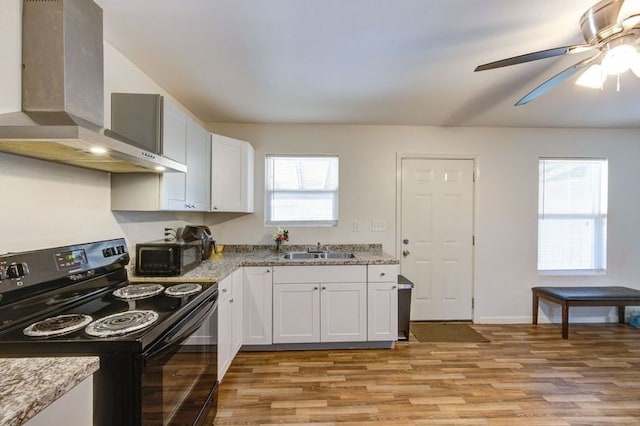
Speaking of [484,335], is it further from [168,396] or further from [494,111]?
[168,396]

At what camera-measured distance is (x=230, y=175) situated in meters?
2.96

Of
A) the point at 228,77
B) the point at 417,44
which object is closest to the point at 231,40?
the point at 228,77

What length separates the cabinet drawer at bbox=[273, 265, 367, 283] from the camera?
2705mm

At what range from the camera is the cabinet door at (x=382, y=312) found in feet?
8.97

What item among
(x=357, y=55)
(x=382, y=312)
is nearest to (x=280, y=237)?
(x=382, y=312)

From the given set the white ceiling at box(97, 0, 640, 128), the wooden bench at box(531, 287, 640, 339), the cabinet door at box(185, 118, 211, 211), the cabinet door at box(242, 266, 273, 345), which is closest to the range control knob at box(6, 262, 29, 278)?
the cabinet door at box(185, 118, 211, 211)

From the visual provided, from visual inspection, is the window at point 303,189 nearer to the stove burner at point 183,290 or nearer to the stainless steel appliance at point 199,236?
the stainless steel appliance at point 199,236

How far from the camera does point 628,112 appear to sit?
2959 mm

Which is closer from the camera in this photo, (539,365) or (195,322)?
(195,322)

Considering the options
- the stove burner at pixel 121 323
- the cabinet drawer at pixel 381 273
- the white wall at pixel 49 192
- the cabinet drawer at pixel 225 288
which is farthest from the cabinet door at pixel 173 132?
the cabinet drawer at pixel 381 273

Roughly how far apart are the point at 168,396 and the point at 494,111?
3477 mm

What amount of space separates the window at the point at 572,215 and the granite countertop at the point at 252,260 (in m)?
2.10

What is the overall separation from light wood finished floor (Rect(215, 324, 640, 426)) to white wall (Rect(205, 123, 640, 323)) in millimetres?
683

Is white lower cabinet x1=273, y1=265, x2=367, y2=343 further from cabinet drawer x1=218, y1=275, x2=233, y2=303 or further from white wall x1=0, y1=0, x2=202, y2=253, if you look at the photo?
white wall x1=0, y1=0, x2=202, y2=253
